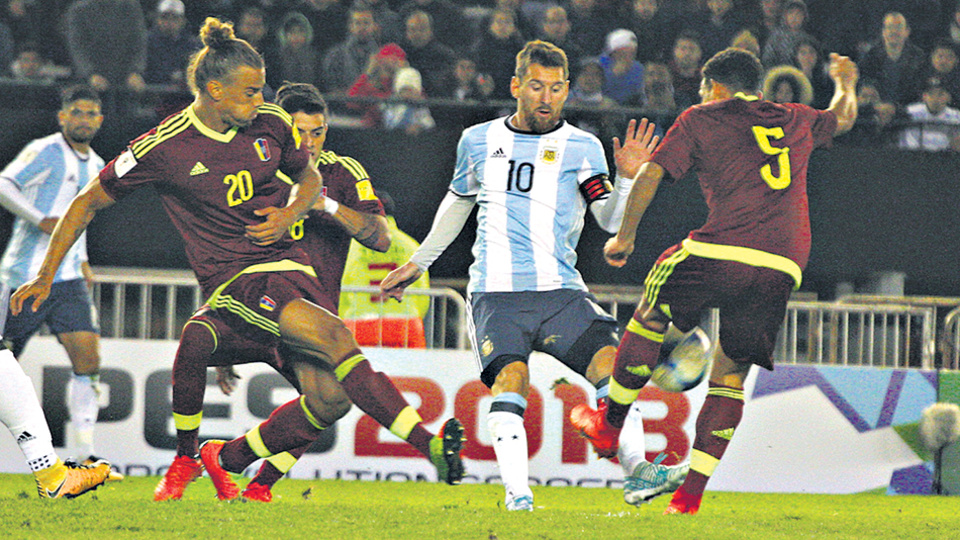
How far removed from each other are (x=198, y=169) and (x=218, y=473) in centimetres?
158

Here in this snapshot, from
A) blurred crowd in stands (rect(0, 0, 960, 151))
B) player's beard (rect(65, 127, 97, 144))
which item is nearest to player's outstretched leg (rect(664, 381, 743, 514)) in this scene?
player's beard (rect(65, 127, 97, 144))

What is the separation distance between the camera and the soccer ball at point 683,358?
702 cm

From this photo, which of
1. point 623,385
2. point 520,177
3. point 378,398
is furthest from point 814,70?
point 378,398

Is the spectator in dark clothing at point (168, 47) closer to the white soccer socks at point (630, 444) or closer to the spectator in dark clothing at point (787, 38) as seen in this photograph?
the spectator in dark clothing at point (787, 38)

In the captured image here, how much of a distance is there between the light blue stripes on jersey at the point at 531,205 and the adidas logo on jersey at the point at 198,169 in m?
1.38

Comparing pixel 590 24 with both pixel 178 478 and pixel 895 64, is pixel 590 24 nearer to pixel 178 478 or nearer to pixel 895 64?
pixel 895 64

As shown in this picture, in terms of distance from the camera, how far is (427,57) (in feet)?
40.8

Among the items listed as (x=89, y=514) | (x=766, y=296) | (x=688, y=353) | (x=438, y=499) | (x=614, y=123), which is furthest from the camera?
(x=614, y=123)

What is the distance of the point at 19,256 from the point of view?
29.1 ft

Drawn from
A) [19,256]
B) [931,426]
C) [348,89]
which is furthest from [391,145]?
[931,426]

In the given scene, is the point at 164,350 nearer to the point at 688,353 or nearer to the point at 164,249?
the point at 164,249

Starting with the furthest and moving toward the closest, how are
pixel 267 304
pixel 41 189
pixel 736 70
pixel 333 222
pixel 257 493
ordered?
pixel 41 189
pixel 333 222
pixel 257 493
pixel 267 304
pixel 736 70

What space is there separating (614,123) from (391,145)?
195 centimetres

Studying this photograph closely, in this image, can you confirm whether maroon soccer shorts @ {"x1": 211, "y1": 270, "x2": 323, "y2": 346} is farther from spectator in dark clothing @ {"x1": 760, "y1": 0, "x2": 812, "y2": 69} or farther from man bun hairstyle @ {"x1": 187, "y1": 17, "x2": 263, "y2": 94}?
spectator in dark clothing @ {"x1": 760, "y1": 0, "x2": 812, "y2": 69}
